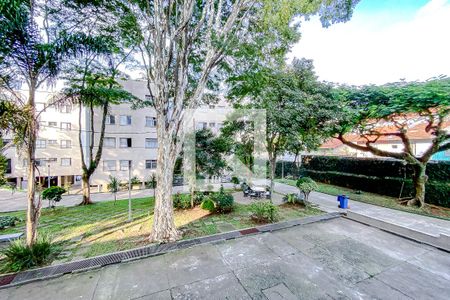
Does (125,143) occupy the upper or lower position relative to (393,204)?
upper

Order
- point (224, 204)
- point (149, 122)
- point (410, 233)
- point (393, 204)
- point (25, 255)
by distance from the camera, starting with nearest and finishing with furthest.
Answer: point (25, 255) < point (410, 233) < point (224, 204) < point (393, 204) < point (149, 122)

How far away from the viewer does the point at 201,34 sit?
6.98 meters

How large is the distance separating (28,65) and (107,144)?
16.7 m

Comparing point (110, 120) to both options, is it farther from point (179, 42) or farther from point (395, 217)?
point (395, 217)

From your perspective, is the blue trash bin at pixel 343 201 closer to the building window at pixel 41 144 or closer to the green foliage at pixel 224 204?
the green foliage at pixel 224 204

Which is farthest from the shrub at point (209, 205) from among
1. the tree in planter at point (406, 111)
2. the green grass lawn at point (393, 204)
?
the green grass lawn at point (393, 204)

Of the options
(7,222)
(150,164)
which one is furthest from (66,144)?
(7,222)

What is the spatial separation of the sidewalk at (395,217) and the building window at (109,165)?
18.7 m

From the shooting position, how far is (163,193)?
16.4 feet

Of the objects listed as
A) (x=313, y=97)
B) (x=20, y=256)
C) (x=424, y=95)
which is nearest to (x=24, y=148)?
(x=20, y=256)

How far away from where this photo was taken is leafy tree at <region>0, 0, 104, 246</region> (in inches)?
149

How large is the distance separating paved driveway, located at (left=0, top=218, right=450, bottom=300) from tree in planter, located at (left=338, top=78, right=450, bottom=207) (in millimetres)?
4728

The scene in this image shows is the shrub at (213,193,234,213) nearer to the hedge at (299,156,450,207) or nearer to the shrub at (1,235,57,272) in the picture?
the shrub at (1,235,57,272)

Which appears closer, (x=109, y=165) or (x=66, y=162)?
(x=109, y=165)
